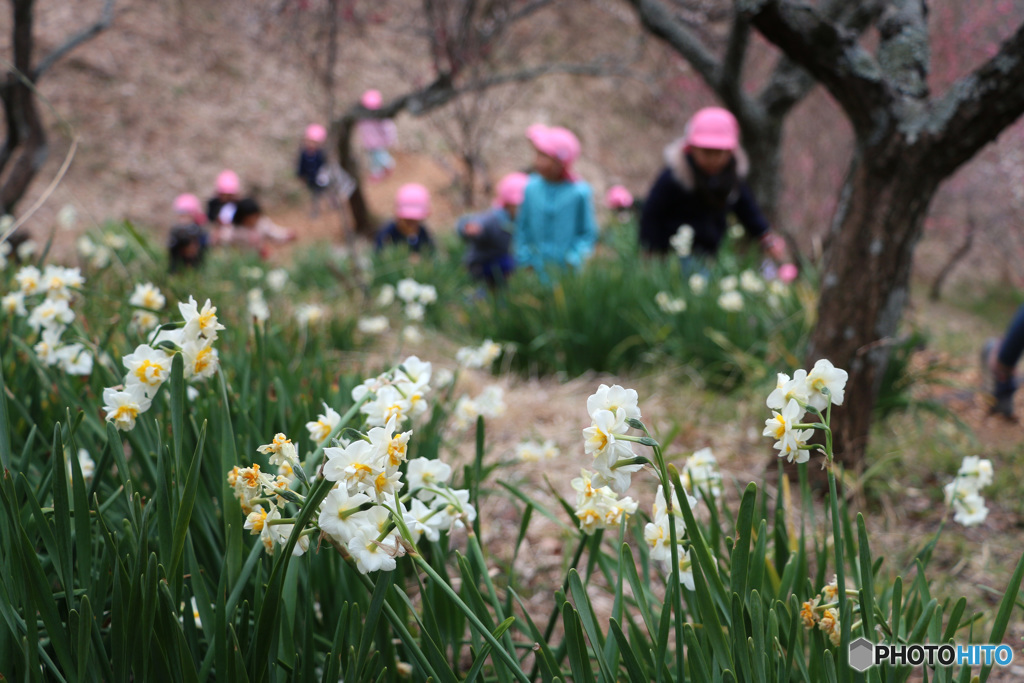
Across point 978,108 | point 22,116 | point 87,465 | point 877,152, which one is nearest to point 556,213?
point 877,152

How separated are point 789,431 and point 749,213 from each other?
3943 millimetres

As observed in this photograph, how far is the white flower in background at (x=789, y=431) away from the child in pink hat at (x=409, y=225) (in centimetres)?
526

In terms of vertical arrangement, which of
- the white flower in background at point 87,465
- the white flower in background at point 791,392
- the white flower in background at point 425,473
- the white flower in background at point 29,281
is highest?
the white flower in background at point 29,281

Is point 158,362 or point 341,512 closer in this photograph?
point 341,512

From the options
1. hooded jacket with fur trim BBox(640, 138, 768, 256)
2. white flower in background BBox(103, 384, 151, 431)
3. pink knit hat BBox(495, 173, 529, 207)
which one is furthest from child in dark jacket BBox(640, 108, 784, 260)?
white flower in background BBox(103, 384, 151, 431)

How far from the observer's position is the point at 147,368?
0.88 meters

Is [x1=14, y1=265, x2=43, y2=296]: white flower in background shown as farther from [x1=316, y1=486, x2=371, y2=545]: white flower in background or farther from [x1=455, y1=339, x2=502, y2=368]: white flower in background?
[x1=316, y1=486, x2=371, y2=545]: white flower in background

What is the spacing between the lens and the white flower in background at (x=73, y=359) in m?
1.28

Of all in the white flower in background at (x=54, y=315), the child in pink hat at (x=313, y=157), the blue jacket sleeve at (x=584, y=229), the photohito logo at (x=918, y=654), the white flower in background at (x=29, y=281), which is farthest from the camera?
the child in pink hat at (x=313, y=157)

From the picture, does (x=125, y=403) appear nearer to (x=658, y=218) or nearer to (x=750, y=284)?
(x=750, y=284)

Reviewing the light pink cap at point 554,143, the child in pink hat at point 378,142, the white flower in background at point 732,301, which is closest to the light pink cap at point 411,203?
A: the light pink cap at point 554,143

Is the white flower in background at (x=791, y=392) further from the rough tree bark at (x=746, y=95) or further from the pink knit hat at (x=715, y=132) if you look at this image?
the rough tree bark at (x=746, y=95)

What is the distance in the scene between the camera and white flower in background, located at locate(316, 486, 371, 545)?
702 mm

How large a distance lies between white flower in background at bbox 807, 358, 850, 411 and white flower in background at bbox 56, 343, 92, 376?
4.11 ft
